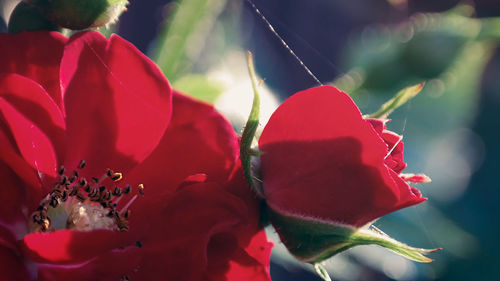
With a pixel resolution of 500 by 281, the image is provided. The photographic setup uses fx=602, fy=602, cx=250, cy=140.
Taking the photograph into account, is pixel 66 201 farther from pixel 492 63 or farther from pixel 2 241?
pixel 492 63

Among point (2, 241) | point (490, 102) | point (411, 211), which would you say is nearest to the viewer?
point (2, 241)

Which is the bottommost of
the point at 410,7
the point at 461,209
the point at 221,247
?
the point at 461,209

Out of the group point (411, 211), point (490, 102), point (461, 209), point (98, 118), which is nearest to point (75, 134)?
point (98, 118)

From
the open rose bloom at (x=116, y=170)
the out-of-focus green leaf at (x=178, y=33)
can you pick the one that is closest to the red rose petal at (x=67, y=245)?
the open rose bloom at (x=116, y=170)

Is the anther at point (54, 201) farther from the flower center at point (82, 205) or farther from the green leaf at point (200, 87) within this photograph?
the green leaf at point (200, 87)

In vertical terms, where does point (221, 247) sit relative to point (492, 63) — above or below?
above

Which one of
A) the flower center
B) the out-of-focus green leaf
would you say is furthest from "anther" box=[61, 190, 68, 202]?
the out-of-focus green leaf
